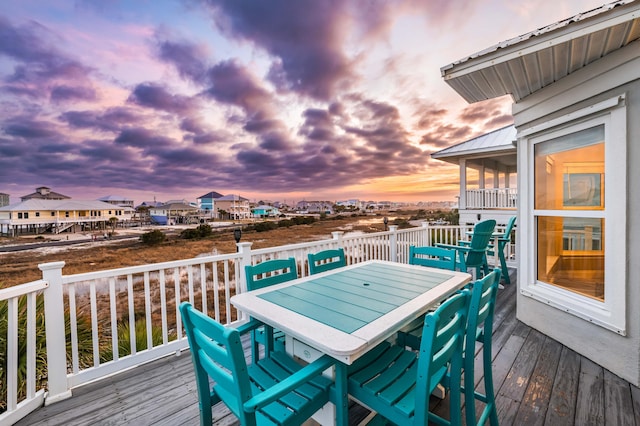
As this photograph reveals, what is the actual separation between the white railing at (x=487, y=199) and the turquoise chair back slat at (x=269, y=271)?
8785mm

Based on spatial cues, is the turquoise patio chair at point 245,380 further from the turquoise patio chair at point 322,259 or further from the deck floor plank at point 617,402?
the deck floor plank at point 617,402

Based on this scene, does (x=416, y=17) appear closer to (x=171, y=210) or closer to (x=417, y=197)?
(x=417, y=197)

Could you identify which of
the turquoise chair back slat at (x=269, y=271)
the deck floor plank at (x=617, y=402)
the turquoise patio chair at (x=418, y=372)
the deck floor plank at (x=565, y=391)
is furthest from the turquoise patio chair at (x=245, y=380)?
the deck floor plank at (x=617, y=402)

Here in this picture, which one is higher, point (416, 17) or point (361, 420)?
point (416, 17)

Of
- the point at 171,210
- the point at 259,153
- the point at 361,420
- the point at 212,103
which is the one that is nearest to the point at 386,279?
the point at 361,420

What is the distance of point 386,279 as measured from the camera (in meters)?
2.31

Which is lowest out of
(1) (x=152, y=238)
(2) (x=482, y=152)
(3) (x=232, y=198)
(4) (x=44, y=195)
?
(1) (x=152, y=238)

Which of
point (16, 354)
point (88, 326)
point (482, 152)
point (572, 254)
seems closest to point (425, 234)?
point (572, 254)

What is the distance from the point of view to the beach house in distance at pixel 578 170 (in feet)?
7.03

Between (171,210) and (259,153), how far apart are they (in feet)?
41.0

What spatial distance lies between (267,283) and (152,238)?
19335 mm

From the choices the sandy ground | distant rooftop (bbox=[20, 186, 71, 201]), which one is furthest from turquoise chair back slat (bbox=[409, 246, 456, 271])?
distant rooftop (bbox=[20, 186, 71, 201])

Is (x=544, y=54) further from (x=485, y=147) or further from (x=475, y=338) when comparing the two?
(x=485, y=147)

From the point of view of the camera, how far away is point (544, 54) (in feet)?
7.50
